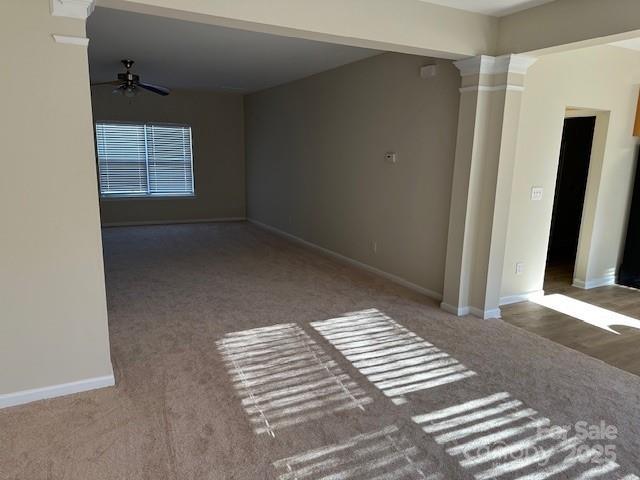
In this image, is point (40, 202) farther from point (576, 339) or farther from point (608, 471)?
point (576, 339)

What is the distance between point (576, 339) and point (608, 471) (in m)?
1.64

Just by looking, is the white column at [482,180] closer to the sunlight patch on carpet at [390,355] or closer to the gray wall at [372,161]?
the gray wall at [372,161]

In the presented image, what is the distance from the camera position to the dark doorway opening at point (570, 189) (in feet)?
19.5

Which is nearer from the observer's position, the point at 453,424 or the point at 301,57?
the point at 453,424

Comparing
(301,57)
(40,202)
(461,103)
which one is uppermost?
(301,57)

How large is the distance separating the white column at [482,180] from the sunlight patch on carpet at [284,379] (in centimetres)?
153

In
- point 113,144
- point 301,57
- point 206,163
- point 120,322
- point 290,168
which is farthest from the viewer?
point 206,163

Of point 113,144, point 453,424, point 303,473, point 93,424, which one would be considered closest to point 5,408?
point 93,424

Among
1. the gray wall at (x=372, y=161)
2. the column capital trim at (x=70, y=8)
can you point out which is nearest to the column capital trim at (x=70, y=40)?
the column capital trim at (x=70, y=8)

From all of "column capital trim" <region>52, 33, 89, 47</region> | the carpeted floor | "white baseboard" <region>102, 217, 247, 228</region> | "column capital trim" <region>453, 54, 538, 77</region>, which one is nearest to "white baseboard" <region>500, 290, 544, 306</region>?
the carpeted floor

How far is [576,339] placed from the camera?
11.3 feet

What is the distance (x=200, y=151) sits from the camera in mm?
8438

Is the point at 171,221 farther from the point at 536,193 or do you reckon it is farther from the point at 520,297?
the point at 536,193

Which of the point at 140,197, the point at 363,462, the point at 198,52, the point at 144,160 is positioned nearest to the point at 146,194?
the point at 140,197
